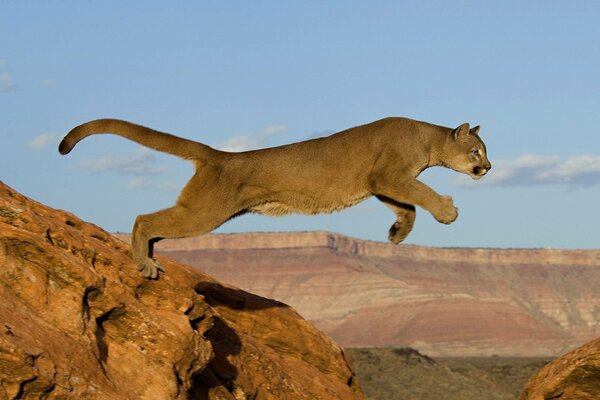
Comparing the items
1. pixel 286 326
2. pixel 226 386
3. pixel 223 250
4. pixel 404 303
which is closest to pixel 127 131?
pixel 226 386

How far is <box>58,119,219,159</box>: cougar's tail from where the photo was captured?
38.0 feet

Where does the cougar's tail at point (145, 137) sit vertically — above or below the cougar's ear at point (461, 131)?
below

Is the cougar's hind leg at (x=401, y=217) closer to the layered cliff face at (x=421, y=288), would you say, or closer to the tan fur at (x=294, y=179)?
the tan fur at (x=294, y=179)

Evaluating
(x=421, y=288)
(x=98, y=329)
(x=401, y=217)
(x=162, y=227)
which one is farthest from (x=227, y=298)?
(x=421, y=288)

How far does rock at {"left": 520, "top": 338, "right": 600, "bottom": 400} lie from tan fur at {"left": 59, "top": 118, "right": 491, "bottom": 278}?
7.14ft

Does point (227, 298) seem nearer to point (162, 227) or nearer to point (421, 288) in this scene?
point (162, 227)

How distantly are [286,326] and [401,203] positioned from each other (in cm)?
335

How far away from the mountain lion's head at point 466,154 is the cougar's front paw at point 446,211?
1.18 meters

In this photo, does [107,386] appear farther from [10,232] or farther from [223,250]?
[223,250]

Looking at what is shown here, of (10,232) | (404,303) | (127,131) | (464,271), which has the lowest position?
(10,232)

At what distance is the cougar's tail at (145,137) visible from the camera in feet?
38.0

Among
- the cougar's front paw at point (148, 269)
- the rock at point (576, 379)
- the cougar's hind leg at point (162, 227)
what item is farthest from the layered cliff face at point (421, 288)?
the cougar's front paw at point (148, 269)

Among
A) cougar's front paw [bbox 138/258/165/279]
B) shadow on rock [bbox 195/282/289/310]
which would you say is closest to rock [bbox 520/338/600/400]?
shadow on rock [bbox 195/282/289/310]

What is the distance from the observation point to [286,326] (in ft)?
50.0
